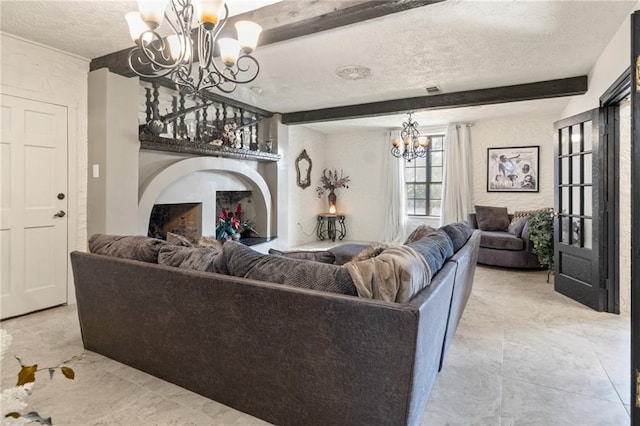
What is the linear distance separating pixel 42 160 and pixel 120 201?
72cm

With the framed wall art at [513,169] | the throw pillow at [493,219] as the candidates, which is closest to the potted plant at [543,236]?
the throw pillow at [493,219]

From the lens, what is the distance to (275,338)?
164 cm

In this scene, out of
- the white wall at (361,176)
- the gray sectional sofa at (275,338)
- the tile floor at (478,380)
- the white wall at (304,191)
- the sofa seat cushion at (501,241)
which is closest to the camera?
the gray sectional sofa at (275,338)

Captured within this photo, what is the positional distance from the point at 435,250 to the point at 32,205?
11.3ft

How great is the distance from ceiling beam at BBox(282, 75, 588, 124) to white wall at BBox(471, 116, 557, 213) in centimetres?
211

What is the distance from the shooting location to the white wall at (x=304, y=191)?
22.6 feet

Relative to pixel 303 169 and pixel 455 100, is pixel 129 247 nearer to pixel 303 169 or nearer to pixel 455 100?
pixel 455 100

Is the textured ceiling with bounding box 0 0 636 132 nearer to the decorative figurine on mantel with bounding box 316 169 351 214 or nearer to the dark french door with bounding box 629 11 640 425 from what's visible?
the dark french door with bounding box 629 11 640 425

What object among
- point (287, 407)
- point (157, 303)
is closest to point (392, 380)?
point (287, 407)

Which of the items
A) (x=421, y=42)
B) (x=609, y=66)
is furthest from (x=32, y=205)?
(x=609, y=66)

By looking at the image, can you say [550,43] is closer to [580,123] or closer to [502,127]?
[580,123]

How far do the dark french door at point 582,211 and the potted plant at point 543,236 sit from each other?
35 cm

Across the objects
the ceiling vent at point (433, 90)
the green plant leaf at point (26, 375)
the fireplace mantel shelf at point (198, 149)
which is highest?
the ceiling vent at point (433, 90)

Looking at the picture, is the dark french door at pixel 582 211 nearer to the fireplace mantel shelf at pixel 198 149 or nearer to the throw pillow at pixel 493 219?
the throw pillow at pixel 493 219
